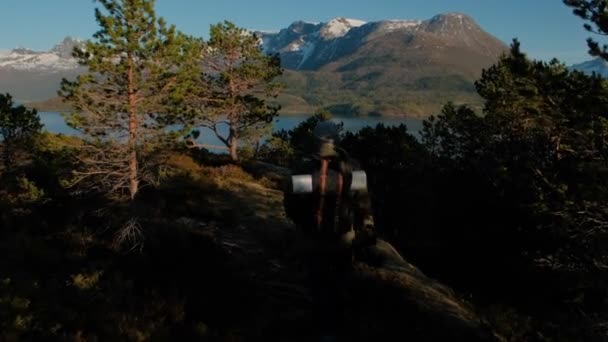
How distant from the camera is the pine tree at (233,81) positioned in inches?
1061

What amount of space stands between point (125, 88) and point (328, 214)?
13.3 meters

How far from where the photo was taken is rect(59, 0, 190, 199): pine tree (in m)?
15.5

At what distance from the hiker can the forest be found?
27 cm

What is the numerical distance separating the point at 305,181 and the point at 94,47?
13190 millimetres

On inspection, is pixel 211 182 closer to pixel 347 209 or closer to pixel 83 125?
pixel 83 125

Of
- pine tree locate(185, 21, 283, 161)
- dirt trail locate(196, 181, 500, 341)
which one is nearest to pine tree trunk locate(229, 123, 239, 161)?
pine tree locate(185, 21, 283, 161)

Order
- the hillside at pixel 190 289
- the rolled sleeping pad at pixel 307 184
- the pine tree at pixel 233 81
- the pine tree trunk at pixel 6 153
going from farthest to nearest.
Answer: the pine tree at pixel 233 81 < the pine tree trunk at pixel 6 153 < the hillside at pixel 190 289 < the rolled sleeping pad at pixel 307 184

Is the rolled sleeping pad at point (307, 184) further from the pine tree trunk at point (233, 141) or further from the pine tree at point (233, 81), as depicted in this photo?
the pine tree trunk at point (233, 141)

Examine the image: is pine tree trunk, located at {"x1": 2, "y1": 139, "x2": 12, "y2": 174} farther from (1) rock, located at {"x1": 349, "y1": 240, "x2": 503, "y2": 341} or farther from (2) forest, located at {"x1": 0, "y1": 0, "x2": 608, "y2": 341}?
(1) rock, located at {"x1": 349, "y1": 240, "x2": 503, "y2": 341}

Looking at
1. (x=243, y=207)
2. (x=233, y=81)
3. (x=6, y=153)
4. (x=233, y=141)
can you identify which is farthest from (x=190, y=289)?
(x=233, y=141)

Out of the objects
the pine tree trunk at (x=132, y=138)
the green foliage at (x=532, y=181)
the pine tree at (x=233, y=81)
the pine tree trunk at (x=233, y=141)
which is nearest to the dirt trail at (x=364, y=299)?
the green foliage at (x=532, y=181)

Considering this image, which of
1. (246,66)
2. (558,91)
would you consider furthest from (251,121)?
(558,91)

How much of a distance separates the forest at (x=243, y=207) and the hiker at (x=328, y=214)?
0.27 m

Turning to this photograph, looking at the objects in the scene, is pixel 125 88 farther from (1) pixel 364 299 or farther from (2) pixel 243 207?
(1) pixel 364 299
